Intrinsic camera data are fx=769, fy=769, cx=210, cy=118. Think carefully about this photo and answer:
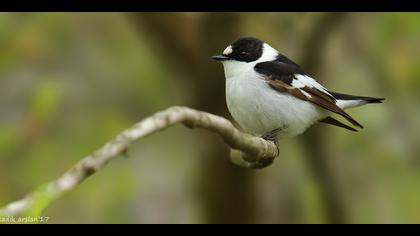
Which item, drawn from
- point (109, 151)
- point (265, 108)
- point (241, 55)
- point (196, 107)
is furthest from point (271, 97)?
point (109, 151)

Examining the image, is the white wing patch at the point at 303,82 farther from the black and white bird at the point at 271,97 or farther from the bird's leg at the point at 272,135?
the bird's leg at the point at 272,135

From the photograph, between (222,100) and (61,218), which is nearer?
(222,100)

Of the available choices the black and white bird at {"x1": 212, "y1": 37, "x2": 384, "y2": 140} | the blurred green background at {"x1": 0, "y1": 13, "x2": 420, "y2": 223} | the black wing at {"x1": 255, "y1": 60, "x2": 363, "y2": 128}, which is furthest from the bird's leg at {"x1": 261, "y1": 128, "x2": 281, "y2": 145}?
the blurred green background at {"x1": 0, "y1": 13, "x2": 420, "y2": 223}

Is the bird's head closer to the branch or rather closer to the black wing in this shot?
the black wing

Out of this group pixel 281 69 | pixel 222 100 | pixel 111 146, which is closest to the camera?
pixel 111 146

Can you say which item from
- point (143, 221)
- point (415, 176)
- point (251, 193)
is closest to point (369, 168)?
point (415, 176)

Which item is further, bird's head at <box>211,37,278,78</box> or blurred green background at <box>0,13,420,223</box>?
blurred green background at <box>0,13,420,223</box>

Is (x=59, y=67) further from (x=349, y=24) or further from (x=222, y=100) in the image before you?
(x=349, y=24)
